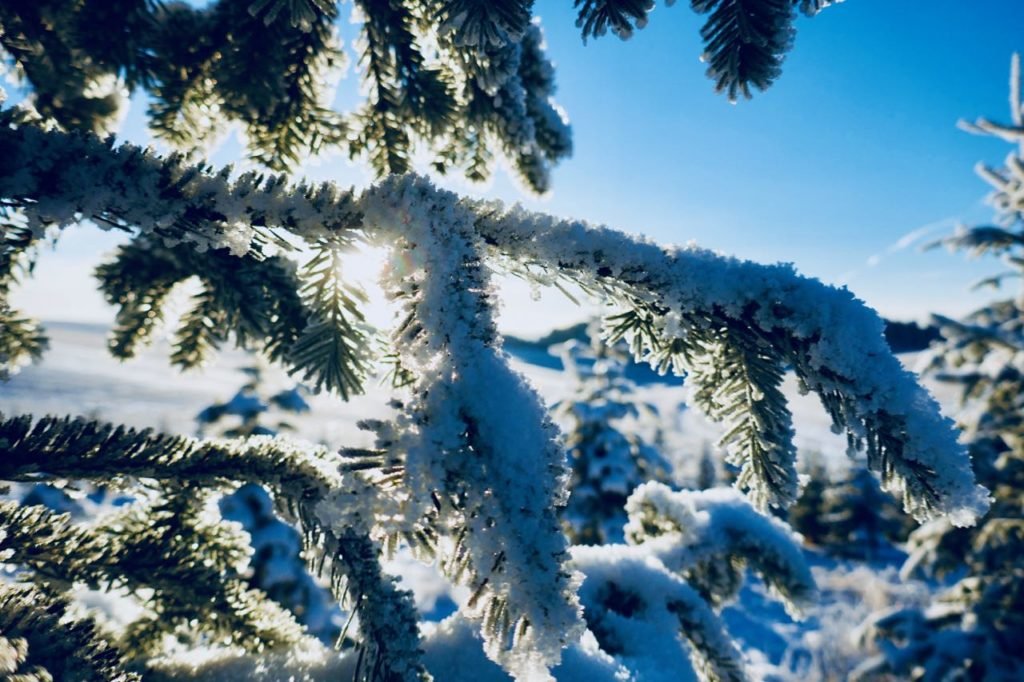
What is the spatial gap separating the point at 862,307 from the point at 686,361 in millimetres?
395

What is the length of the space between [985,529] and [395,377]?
9540 mm

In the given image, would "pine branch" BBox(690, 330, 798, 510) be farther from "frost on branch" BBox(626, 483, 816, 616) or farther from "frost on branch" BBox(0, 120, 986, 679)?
"frost on branch" BBox(626, 483, 816, 616)

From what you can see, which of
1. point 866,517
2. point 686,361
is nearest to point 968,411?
point 686,361

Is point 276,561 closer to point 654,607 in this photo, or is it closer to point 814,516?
point 654,607

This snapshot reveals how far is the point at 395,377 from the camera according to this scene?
3.61 ft

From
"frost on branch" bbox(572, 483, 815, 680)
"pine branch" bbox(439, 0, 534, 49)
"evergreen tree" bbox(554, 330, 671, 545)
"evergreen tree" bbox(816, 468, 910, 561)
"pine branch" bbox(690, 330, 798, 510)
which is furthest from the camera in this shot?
"evergreen tree" bbox(816, 468, 910, 561)

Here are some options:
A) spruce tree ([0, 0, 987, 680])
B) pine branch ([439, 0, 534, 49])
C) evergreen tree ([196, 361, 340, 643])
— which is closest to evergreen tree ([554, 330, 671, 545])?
evergreen tree ([196, 361, 340, 643])

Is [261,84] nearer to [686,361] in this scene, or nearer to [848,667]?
[686,361]

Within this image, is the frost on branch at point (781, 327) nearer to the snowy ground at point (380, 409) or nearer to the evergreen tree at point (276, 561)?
the snowy ground at point (380, 409)

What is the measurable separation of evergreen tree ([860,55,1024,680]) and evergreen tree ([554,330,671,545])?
516cm

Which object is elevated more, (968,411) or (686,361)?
(968,411)

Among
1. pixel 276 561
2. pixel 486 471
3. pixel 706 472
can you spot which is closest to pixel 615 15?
pixel 486 471

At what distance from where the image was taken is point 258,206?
0.82m

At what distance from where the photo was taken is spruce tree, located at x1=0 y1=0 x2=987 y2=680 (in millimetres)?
626
